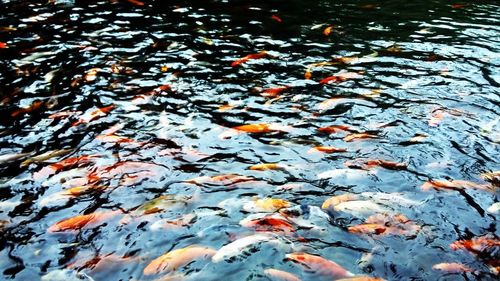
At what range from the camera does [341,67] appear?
23.8 ft

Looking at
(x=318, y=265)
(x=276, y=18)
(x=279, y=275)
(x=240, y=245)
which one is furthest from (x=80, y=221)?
(x=276, y=18)

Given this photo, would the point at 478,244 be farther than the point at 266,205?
No

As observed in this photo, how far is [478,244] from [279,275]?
1.69m

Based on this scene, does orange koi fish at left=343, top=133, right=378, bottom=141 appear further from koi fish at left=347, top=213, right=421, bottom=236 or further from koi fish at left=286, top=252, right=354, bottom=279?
koi fish at left=286, top=252, right=354, bottom=279

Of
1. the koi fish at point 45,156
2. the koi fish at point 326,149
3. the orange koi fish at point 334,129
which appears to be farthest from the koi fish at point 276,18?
the koi fish at point 45,156

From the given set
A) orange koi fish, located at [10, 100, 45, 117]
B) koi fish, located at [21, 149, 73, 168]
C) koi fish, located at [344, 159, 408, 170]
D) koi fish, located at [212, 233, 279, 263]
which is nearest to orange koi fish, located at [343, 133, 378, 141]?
koi fish, located at [344, 159, 408, 170]

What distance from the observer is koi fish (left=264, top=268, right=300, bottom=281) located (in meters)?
3.50

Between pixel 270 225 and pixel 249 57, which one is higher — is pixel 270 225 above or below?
below

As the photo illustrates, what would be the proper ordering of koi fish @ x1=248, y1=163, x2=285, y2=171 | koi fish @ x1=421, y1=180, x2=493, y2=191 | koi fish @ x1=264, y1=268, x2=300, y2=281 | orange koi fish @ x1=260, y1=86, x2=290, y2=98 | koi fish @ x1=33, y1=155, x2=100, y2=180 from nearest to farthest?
koi fish @ x1=264, y1=268, x2=300, y2=281, koi fish @ x1=421, y1=180, x2=493, y2=191, koi fish @ x1=33, y1=155, x2=100, y2=180, koi fish @ x1=248, y1=163, x2=285, y2=171, orange koi fish @ x1=260, y1=86, x2=290, y2=98

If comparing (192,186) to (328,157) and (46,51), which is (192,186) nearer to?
(328,157)

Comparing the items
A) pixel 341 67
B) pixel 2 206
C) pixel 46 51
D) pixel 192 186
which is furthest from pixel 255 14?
pixel 2 206

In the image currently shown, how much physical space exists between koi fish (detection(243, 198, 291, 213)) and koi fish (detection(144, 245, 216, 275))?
0.63 metres

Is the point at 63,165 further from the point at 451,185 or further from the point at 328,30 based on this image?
the point at 328,30

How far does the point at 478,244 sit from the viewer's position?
382 centimetres
